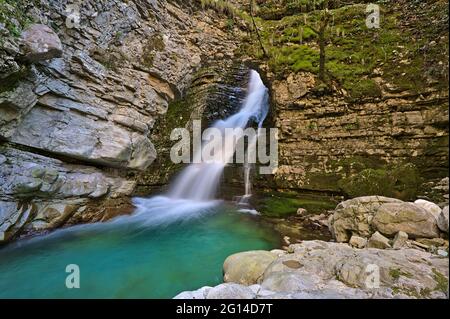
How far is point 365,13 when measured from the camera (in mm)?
9422

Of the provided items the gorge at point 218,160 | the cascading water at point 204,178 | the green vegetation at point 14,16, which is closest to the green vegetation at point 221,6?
the gorge at point 218,160

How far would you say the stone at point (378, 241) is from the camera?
14.4 ft

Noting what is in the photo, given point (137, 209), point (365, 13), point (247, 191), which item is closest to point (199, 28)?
point (365, 13)

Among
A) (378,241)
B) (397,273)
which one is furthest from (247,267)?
(378,241)

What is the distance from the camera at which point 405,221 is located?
14.9 ft

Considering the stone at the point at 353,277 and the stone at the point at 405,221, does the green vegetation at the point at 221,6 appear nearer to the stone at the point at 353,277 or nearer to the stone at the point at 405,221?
the stone at the point at 405,221

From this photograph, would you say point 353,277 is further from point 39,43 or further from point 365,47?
point 365,47

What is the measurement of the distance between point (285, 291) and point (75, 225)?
7084 mm

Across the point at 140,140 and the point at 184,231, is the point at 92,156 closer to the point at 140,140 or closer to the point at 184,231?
the point at 140,140

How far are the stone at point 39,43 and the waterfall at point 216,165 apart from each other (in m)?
6.64

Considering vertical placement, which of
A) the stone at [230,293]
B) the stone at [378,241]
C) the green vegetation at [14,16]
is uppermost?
the green vegetation at [14,16]

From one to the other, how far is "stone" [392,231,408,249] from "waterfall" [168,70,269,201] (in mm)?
6012

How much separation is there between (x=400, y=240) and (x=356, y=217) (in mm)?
1154

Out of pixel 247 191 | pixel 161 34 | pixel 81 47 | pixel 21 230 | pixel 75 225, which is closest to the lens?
pixel 21 230
